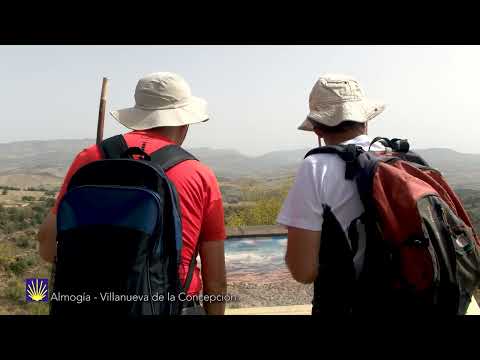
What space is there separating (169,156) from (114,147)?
24 cm

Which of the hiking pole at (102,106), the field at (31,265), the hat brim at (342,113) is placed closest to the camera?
the hat brim at (342,113)

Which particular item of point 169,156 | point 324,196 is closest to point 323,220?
point 324,196

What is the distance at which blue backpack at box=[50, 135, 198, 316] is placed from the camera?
58.9 inches

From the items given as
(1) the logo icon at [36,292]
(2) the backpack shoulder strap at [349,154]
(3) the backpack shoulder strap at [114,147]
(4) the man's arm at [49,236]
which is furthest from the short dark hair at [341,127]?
(1) the logo icon at [36,292]

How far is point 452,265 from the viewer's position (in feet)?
4.91

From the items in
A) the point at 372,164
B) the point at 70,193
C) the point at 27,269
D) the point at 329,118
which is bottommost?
the point at 27,269

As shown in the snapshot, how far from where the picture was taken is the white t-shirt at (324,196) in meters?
1.59

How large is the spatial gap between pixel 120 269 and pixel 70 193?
1.12ft

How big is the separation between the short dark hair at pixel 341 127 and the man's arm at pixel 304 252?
48 cm

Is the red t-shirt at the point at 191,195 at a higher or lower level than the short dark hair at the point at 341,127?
lower

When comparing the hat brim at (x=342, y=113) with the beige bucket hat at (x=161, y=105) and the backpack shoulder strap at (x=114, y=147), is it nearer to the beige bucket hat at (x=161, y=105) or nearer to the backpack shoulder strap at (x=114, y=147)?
the beige bucket hat at (x=161, y=105)

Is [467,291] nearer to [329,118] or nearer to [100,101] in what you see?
[329,118]

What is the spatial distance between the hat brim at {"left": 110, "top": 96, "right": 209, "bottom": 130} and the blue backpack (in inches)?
14.3

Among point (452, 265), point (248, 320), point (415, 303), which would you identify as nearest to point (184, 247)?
point (248, 320)
